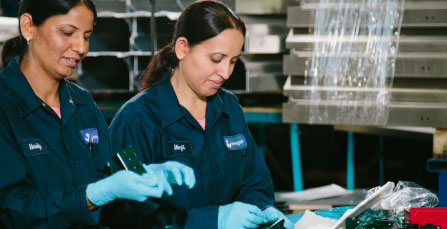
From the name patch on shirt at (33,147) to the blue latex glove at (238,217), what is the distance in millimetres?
607

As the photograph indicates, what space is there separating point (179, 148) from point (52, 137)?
45cm

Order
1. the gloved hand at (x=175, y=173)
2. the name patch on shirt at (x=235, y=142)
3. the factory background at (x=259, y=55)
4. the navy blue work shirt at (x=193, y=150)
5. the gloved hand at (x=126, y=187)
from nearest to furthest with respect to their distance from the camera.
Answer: the gloved hand at (x=126, y=187) → the gloved hand at (x=175, y=173) → the navy blue work shirt at (x=193, y=150) → the name patch on shirt at (x=235, y=142) → the factory background at (x=259, y=55)

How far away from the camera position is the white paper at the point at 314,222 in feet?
6.65

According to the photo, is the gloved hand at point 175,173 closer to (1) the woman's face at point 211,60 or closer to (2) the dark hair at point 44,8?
(1) the woman's face at point 211,60

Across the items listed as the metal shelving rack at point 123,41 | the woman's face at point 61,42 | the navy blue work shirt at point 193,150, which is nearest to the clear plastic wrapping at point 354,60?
the metal shelving rack at point 123,41

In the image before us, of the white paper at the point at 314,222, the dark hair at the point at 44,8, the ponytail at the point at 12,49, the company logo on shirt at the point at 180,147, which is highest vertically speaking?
the dark hair at the point at 44,8

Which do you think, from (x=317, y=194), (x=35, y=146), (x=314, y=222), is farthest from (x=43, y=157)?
(x=317, y=194)

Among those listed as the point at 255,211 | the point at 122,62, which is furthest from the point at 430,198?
the point at 122,62

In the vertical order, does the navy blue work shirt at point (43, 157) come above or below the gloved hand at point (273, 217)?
above

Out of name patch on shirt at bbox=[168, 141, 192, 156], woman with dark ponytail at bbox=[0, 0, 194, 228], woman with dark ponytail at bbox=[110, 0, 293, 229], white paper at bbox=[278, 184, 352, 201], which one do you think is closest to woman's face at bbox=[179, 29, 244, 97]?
woman with dark ponytail at bbox=[110, 0, 293, 229]

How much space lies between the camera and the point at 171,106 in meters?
2.02

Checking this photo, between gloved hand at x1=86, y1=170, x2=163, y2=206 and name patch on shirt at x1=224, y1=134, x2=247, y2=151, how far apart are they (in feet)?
1.80

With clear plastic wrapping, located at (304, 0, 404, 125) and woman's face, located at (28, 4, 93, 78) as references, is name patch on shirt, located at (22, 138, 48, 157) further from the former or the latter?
clear plastic wrapping, located at (304, 0, 404, 125)

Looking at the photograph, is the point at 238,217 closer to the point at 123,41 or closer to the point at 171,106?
the point at 171,106
